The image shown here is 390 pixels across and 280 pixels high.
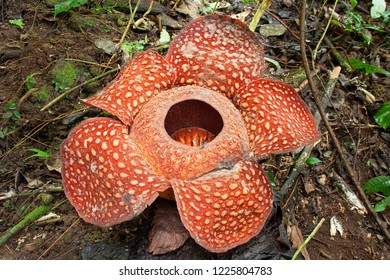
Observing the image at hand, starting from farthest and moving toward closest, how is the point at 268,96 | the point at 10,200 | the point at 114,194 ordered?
the point at 10,200, the point at 268,96, the point at 114,194

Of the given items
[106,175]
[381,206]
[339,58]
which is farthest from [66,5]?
[381,206]

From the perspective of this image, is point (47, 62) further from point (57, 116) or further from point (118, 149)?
point (118, 149)

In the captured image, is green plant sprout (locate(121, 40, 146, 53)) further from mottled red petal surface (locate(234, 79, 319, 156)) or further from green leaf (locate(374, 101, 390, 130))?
green leaf (locate(374, 101, 390, 130))

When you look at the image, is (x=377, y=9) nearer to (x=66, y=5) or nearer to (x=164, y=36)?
(x=164, y=36)

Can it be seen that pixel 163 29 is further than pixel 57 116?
Yes

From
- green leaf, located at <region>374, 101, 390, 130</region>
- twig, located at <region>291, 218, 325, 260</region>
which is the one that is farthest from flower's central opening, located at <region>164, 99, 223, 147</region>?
green leaf, located at <region>374, 101, 390, 130</region>

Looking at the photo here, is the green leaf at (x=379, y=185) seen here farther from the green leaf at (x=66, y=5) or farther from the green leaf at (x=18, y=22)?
the green leaf at (x=18, y=22)

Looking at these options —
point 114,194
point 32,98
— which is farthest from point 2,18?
point 114,194
